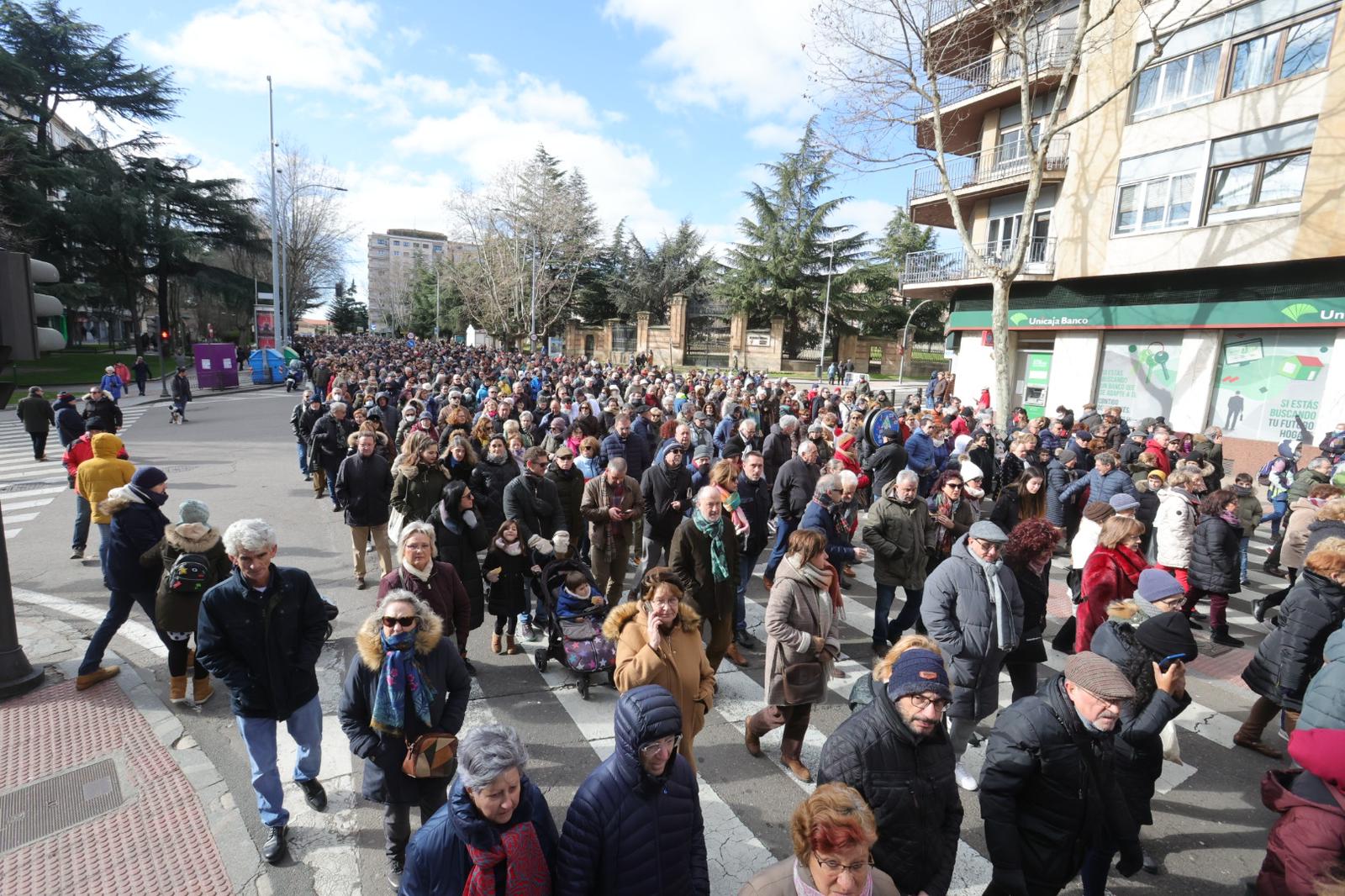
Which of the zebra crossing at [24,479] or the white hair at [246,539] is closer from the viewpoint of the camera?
the white hair at [246,539]

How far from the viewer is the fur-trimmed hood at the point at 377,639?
314 centimetres

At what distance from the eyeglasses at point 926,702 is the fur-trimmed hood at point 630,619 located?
1.22 m

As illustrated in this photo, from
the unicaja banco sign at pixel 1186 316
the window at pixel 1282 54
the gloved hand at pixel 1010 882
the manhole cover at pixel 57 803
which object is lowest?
the manhole cover at pixel 57 803

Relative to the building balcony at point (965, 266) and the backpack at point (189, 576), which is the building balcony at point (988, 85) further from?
the backpack at point (189, 576)

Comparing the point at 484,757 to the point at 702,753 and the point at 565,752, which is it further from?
the point at 702,753

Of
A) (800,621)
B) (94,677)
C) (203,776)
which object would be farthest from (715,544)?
(94,677)

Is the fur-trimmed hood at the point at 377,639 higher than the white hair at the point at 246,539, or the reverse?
the white hair at the point at 246,539

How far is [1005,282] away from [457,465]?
16.1m

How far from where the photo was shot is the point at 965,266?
23.3m

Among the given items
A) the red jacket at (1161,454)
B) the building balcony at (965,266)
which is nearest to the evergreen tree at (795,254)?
the building balcony at (965,266)

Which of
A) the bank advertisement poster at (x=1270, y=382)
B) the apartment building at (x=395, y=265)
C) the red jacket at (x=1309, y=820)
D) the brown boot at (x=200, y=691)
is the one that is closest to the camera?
the red jacket at (x=1309, y=820)

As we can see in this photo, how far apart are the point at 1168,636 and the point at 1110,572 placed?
128 centimetres

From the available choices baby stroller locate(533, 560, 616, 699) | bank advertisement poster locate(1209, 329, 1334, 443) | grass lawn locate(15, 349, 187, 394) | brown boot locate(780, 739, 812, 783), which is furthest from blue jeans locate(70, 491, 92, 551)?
bank advertisement poster locate(1209, 329, 1334, 443)

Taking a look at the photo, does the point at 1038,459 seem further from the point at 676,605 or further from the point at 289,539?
the point at 289,539
